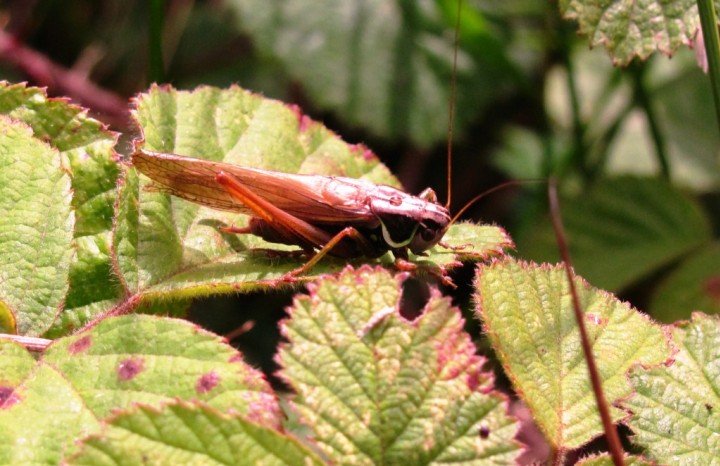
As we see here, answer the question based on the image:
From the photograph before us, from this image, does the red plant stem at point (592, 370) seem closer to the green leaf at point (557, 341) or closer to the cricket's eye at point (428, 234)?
the green leaf at point (557, 341)

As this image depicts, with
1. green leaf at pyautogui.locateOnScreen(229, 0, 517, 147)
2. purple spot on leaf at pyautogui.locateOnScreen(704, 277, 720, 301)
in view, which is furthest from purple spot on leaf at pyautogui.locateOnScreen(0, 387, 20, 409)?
purple spot on leaf at pyautogui.locateOnScreen(704, 277, 720, 301)

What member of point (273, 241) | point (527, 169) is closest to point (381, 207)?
point (273, 241)

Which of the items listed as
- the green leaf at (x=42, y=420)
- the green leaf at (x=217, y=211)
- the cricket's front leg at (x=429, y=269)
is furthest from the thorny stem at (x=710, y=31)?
the green leaf at (x=42, y=420)

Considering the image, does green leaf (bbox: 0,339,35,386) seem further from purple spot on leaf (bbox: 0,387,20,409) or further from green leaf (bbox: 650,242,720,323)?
green leaf (bbox: 650,242,720,323)


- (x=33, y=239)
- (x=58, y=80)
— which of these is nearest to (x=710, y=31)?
(x=33, y=239)

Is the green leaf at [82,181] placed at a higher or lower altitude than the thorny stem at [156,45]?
lower

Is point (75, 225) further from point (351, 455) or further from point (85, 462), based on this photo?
point (351, 455)
